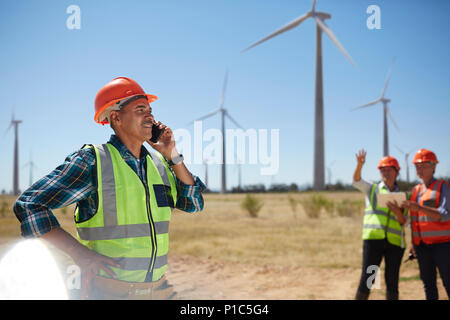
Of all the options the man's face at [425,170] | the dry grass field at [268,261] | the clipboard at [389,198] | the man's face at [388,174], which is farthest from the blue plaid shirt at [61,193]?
the dry grass field at [268,261]

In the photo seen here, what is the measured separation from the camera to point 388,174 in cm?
646

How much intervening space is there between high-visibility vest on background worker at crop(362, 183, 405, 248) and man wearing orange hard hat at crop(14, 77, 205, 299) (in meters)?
4.46

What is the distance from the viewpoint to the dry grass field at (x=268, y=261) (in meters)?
8.70

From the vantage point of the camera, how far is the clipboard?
585 cm

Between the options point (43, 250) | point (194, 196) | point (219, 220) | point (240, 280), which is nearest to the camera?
point (43, 250)

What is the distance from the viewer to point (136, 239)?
2.17 m

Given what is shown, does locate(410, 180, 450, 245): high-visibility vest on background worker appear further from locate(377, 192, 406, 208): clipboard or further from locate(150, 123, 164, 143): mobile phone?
locate(150, 123, 164, 143): mobile phone

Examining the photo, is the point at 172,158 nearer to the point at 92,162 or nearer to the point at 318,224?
the point at 92,162

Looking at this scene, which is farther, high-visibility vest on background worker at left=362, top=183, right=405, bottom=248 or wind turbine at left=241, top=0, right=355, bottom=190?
wind turbine at left=241, top=0, right=355, bottom=190

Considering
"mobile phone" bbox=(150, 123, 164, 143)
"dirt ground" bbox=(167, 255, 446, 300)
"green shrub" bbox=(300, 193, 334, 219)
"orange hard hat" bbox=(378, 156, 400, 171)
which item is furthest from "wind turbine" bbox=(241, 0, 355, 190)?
"mobile phone" bbox=(150, 123, 164, 143)

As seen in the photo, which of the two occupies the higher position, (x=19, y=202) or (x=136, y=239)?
(x=19, y=202)

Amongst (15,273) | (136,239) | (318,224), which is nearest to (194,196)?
(136,239)

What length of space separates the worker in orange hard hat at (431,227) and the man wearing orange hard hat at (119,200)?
4.35m
